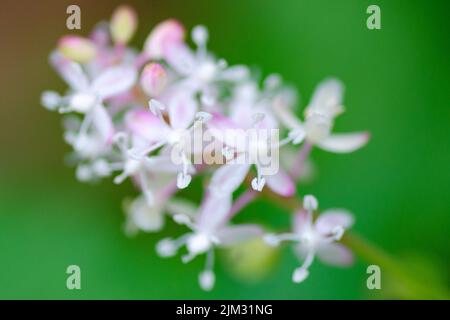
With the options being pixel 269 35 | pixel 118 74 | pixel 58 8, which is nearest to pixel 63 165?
pixel 58 8

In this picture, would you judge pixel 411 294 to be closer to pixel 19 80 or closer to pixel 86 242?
pixel 86 242

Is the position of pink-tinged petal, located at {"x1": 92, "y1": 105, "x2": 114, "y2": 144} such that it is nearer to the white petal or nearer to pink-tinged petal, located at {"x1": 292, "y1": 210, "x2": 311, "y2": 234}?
the white petal

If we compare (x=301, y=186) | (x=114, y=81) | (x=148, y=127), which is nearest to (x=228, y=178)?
(x=148, y=127)

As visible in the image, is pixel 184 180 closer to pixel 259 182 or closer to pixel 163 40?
pixel 259 182

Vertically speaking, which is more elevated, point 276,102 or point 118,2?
point 118,2

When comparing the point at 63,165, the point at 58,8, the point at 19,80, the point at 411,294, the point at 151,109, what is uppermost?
the point at 58,8

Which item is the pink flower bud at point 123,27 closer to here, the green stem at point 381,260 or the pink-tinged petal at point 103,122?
the pink-tinged petal at point 103,122

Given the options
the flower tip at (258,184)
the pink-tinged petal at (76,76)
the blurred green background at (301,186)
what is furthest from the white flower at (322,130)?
the blurred green background at (301,186)
